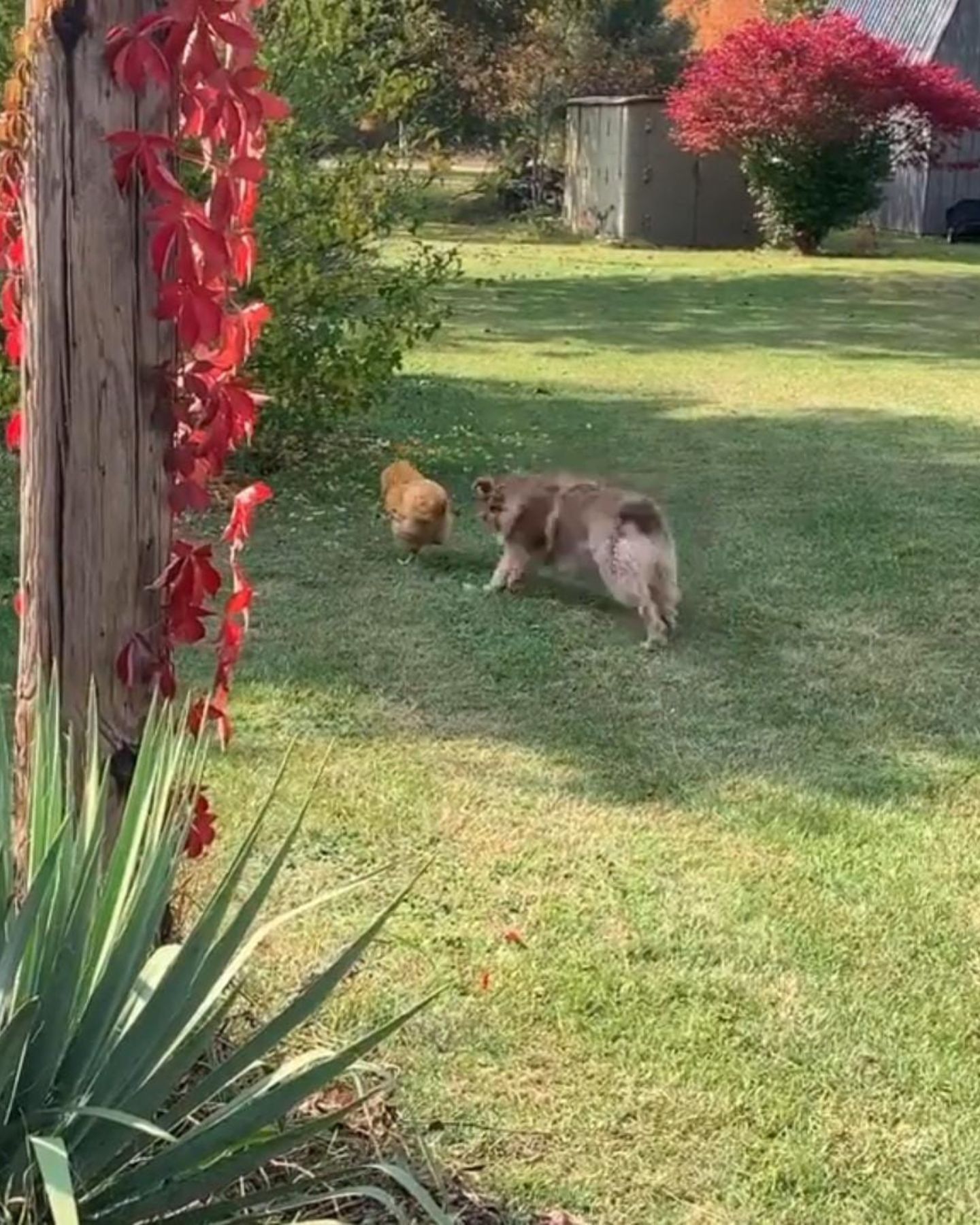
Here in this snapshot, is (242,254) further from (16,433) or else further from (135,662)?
(135,662)

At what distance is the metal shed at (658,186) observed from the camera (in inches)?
1155

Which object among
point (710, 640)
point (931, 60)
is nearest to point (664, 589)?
point (710, 640)

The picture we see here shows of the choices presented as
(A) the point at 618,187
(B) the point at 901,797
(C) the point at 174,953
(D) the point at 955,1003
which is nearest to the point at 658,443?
(B) the point at 901,797

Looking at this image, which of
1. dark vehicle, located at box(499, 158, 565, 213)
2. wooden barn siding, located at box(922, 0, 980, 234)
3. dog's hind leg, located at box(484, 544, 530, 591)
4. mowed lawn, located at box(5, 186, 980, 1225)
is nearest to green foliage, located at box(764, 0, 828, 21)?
wooden barn siding, located at box(922, 0, 980, 234)

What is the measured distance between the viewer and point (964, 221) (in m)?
31.2

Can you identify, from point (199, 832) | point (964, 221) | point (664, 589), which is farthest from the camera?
point (964, 221)

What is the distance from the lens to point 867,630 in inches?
277

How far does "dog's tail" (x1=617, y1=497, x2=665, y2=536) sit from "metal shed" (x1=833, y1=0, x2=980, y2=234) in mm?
25724

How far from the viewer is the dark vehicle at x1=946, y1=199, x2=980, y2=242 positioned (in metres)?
31.2

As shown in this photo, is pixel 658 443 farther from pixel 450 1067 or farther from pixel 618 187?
pixel 618 187

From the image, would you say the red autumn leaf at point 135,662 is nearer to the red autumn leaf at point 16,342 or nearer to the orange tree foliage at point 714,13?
the red autumn leaf at point 16,342

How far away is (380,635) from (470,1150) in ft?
11.6

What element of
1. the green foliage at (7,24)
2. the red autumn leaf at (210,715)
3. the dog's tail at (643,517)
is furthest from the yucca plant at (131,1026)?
the green foliage at (7,24)

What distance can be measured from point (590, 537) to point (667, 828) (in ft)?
7.70
